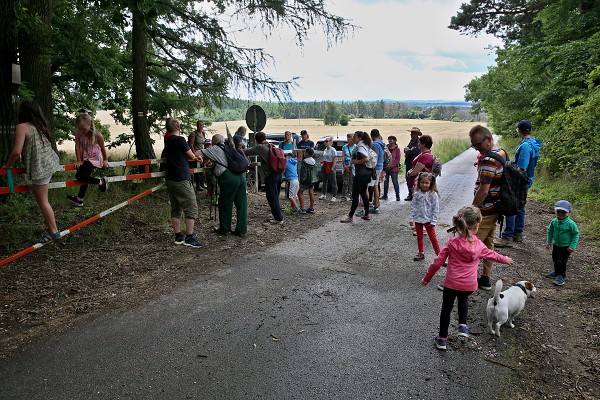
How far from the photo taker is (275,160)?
27.6 feet

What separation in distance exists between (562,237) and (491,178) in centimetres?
147

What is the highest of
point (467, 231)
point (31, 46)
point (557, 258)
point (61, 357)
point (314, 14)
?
point (314, 14)

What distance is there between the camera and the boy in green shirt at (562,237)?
212 inches

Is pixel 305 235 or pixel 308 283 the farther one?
pixel 305 235

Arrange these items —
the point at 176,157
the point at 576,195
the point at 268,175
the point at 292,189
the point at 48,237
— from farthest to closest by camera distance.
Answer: the point at 576,195
the point at 292,189
the point at 268,175
the point at 176,157
the point at 48,237

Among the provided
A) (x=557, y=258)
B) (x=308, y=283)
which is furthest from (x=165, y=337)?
(x=557, y=258)

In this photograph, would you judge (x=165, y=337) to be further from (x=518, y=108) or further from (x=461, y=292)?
(x=518, y=108)

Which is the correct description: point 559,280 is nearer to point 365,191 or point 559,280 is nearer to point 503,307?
point 503,307

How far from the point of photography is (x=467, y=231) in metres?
3.93

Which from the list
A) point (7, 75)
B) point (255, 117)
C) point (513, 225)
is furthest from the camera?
point (255, 117)

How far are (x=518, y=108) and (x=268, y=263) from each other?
71.6 ft

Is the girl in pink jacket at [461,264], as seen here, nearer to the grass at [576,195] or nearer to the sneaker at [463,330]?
the sneaker at [463,330]

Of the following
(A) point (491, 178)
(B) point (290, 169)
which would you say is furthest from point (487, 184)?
(B) point (290, 169)

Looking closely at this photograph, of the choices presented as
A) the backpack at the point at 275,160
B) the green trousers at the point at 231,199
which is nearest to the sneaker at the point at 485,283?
the green trousers at the point at 231,199
